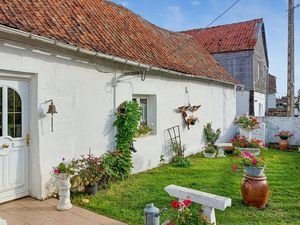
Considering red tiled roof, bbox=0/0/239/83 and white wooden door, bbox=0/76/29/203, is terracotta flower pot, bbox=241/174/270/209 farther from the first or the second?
white wooden door, bbox=0/76/29/203

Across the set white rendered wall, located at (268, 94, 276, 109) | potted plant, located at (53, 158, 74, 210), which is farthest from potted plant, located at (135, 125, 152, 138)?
white rendered wall, located at (268, 94, 276, 109)

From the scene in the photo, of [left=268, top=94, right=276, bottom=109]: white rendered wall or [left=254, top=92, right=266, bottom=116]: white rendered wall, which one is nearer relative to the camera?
[left=254, top=92, right=266, bottom=116]: white rendered wall

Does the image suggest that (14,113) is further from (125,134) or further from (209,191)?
(209,191)

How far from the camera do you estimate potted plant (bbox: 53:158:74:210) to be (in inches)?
199

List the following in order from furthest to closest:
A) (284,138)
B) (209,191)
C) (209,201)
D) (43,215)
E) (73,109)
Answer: (284,138) < (209,191) < (73,109) < (43,215) < (209,201)

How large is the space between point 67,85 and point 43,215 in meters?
2.74

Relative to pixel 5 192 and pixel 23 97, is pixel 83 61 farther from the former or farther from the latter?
pixel 5 192

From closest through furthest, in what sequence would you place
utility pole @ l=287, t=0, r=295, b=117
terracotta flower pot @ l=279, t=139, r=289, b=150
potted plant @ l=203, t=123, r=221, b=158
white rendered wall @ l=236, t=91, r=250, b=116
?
potted plant @ l=203, t=123, r=221, b=158 → terracotta flower pot @ l=279, t=139, r=289, b=150 → utility pole @ l=287, t=0, r=295, b=117 → white rendered wall @ l=236, t=91, r=250, b=116

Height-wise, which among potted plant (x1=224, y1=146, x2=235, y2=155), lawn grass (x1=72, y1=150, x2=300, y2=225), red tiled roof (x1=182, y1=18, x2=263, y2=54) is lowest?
lawn grass (x1=72, y1=150, x2=300, y2=225)

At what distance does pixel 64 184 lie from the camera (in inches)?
201

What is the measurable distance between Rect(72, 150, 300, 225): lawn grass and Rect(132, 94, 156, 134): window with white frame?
5.11 feet

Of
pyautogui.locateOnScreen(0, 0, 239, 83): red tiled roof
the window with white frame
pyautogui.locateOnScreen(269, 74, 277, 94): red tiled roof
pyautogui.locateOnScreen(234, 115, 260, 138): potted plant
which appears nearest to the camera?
pyautogui.locateOnScreen(0, 0, 239, 83): red tiled roof

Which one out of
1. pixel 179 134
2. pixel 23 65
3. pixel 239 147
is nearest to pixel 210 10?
pixel 179 134

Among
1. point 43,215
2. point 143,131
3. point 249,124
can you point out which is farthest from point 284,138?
point 43,215
